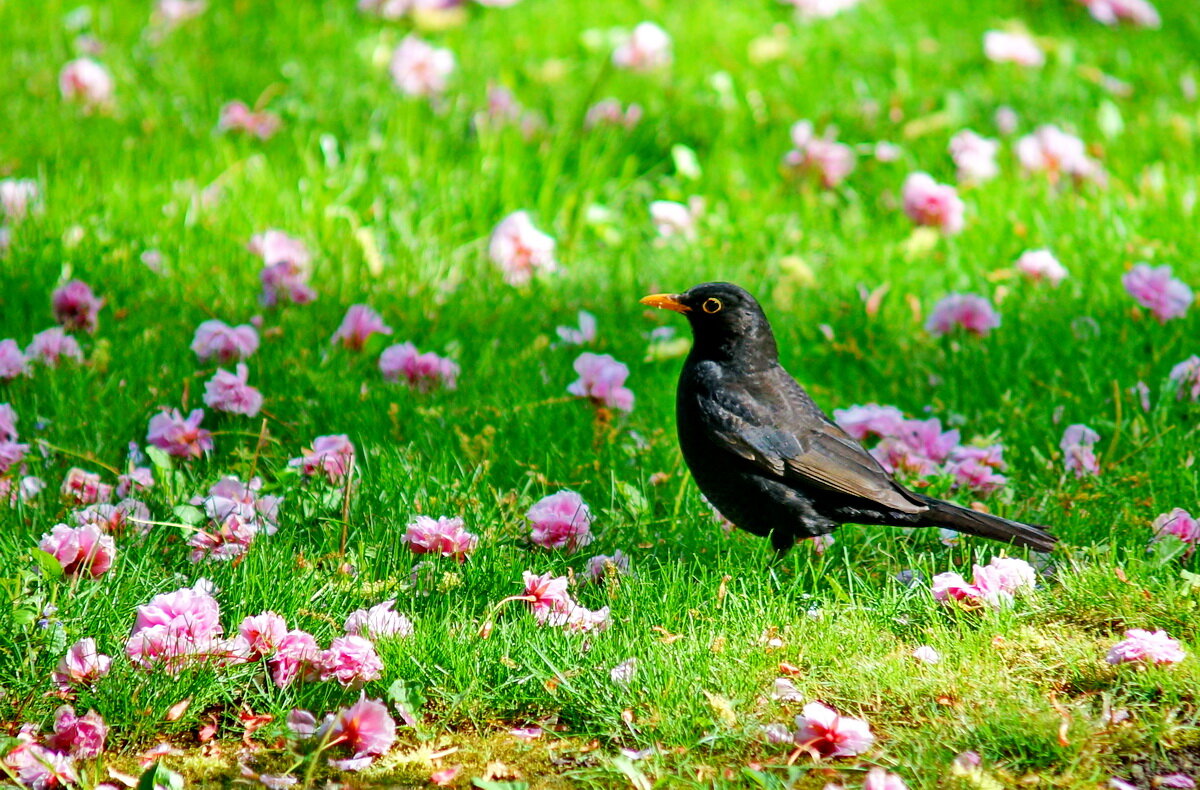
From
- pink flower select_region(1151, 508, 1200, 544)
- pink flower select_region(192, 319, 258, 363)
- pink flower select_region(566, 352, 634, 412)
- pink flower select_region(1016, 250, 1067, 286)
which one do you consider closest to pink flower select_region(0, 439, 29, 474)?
pink flower select_region(192, 319, 258, 363)

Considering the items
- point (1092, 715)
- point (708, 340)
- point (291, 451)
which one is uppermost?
point (708, 340)

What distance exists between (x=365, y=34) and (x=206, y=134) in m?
1.39

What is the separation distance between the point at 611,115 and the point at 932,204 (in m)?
1.60

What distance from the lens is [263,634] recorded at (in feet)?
9.29

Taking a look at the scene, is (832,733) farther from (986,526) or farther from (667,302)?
(667,302)

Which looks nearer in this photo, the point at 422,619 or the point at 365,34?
the point at 422,619

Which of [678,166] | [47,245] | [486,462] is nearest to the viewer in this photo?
[486,462]

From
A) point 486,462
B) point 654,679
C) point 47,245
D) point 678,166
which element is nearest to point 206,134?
point 47,245

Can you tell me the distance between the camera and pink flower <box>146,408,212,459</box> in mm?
3867

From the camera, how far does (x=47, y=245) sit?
4988 millimetres

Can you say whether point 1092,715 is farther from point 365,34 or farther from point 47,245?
point 365,34

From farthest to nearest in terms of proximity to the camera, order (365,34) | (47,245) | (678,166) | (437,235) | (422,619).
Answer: (365,34), (678,166), (437,235), (47,245), (422,619)

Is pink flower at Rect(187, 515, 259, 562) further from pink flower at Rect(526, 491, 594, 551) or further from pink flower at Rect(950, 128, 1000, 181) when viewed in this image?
pink flower at Rect(950, 128, 1000, 181)

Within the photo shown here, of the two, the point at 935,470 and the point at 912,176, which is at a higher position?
the point at 912,176
